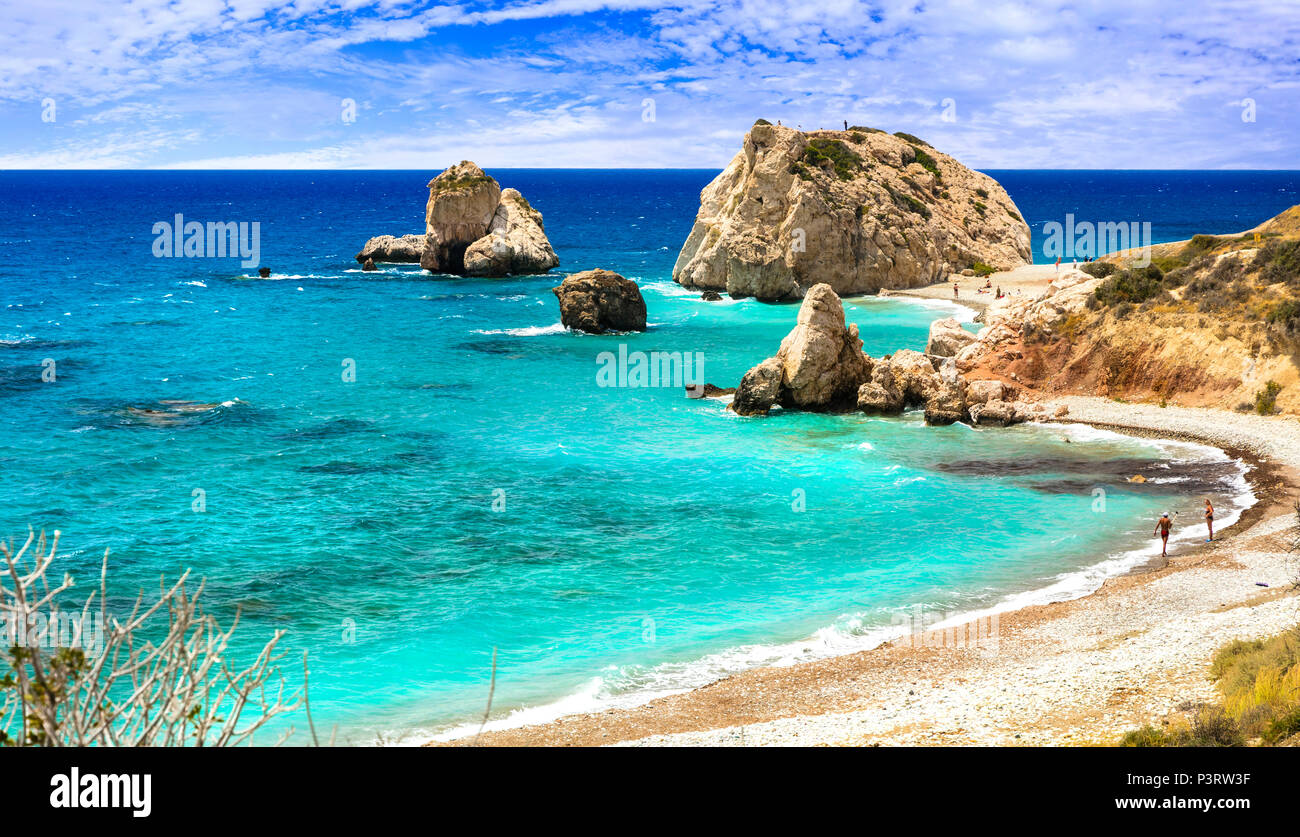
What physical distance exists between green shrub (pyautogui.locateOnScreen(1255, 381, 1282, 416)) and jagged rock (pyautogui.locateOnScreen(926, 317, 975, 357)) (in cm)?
1397

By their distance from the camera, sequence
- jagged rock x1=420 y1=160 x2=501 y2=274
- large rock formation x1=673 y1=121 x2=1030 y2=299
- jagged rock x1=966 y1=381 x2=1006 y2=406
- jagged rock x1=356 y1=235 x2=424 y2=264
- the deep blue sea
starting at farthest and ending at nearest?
1. jagged rock x1=356 y1=235 x2=424 y2=264
2. jagged rock x1=420 y1=160 x2=501 y2=274
3. large rock formation x1=673 y1=121 x2=1030 y2=299
4. jagged rock x1=966 y1=381 x2=1006 y2=406
5. the deep blue sea

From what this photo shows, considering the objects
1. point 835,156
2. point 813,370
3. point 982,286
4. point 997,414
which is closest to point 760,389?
point 813,370

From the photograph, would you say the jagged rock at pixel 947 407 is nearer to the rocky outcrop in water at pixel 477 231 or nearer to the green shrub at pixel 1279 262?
the green shrub at pixel 1279 262

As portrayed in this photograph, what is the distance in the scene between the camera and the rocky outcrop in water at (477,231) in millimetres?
94000

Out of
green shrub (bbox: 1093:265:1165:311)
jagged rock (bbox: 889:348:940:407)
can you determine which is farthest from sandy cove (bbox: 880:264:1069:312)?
jagged rock (bbox: 889:348:940:407)

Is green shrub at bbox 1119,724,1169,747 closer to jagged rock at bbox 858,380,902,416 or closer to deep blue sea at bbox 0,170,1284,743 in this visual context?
Answer: deep blue sea at bbox 0,170,1284,743

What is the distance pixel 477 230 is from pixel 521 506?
6845 centimetres

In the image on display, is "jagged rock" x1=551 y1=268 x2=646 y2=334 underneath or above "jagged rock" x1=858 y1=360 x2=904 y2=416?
above

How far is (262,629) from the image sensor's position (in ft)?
80.6

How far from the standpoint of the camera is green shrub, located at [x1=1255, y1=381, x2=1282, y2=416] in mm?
39781

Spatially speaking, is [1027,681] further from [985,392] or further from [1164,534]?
[985,392]

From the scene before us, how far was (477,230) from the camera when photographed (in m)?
97.7
